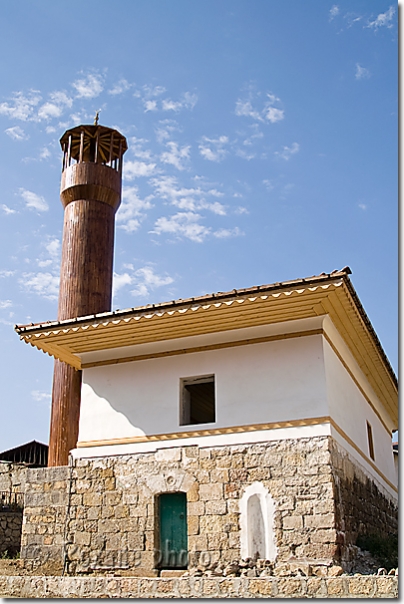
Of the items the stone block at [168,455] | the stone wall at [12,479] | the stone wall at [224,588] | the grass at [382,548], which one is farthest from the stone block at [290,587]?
the stone wall at [12,479]

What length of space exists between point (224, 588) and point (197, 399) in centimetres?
583

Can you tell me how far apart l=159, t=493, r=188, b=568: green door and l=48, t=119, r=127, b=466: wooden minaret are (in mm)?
4315

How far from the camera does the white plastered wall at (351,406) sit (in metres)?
9.06

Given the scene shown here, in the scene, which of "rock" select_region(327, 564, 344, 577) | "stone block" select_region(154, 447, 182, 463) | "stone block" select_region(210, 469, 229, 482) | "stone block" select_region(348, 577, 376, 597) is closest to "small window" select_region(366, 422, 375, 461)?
"stone block" select_region(210, 469, 229, 482)

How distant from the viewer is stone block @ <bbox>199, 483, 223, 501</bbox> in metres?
8.67

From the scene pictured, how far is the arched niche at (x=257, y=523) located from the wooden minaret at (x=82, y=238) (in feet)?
18.0

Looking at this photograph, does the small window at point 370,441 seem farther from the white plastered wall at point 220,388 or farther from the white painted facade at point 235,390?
the white plastered wall at point 220,388

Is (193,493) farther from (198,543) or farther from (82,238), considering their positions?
(82,238)

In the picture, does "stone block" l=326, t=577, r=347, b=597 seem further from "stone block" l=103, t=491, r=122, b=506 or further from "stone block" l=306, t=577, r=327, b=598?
"stone block" l=103, t=491, r=122, b=506

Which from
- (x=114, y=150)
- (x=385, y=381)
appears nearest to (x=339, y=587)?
(x=385, y=381)

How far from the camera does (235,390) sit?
360 inches

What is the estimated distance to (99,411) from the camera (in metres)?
9.96

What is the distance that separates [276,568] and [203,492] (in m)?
1.46

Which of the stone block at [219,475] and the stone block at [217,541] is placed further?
the stone block at [219,475]
